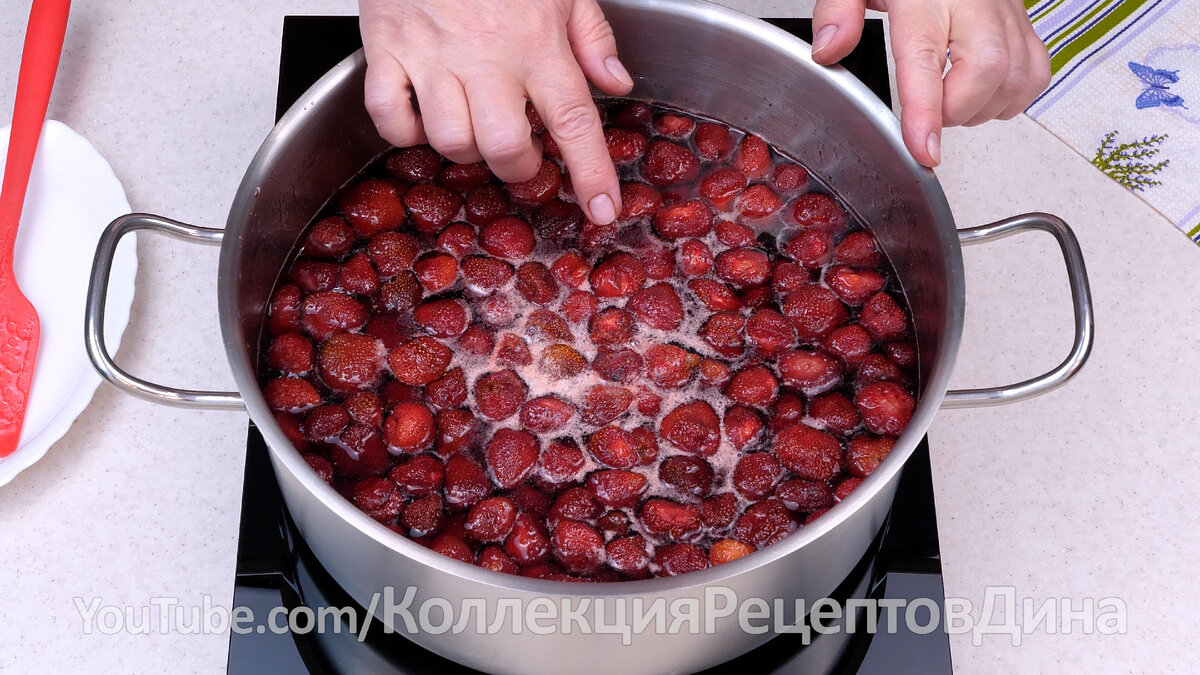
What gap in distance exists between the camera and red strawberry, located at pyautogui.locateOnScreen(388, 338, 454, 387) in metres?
0.91

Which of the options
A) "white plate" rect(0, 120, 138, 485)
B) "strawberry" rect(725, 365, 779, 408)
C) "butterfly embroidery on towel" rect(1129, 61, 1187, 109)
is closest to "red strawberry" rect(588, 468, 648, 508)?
"strawberry" rect(725, 365, 779, 408)

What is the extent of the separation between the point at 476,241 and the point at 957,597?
581 mm

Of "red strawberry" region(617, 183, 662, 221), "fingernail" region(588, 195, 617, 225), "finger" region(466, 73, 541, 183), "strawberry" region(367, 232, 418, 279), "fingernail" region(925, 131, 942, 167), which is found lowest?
"red strawberry" region(617, 183, 662, 221)

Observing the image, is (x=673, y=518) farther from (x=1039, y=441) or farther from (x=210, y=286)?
(x=210, y=286)

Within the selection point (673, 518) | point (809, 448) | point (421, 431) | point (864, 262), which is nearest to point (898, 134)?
point (864, 262)

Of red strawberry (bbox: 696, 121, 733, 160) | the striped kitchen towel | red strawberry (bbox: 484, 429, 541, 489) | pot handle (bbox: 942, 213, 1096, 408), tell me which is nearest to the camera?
pot handle (bbox: 942, 213, 1096, 408)

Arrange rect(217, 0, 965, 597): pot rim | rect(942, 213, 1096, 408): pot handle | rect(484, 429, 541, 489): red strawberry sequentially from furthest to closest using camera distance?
rect(484, 429, 541, 489): red strawberry, rect(942, 213, 1096, 408): pot handle, rect(217, 0, 965, 597): pot rim

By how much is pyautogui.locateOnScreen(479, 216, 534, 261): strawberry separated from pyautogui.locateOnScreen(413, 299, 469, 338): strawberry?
0.08 meters

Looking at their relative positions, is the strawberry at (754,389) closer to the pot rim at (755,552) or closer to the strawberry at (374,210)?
the pot rim at (755,552)

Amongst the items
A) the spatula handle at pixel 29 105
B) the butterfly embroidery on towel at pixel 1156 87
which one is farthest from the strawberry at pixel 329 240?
the butterfly embroidery on towel at pixel 1156 87

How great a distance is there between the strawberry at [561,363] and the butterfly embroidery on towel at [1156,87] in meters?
0.81

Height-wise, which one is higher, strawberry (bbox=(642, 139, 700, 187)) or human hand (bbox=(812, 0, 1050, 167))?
human hand (bbox=(812, 0, 1050, 167))

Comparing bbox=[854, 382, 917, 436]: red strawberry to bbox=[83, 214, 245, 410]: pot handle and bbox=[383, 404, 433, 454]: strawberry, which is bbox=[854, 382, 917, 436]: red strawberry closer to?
bbox=[383, 404, 433, 454]: strawberry

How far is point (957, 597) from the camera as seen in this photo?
0.99 m
